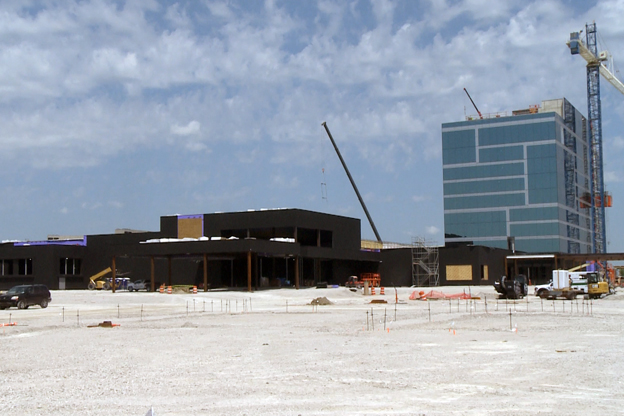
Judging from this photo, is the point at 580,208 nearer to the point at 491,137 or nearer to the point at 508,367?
the point at 491,137

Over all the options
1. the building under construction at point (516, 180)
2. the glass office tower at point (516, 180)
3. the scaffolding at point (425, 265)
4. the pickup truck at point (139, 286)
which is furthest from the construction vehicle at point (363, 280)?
the glass office tower at point (516, 180)

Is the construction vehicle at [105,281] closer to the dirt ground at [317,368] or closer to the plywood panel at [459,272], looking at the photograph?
the plywood panel at [459,272]

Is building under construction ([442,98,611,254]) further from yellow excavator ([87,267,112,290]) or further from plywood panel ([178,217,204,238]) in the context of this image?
yellow excavator ([87,267,112,290])

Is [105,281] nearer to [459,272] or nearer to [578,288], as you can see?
[459,272]

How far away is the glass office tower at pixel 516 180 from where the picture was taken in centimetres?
13291

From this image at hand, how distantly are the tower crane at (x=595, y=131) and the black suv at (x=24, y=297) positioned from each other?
4793 inches

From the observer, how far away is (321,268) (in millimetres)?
92375

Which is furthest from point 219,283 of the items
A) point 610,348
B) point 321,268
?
point 610,348

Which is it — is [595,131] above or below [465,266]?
above

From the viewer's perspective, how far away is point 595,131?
148000 millimetres

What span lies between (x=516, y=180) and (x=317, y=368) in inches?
4903

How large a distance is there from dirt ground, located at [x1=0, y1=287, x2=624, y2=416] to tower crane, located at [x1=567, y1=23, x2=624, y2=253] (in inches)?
4868

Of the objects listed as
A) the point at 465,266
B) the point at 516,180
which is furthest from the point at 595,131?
the point at 465,266

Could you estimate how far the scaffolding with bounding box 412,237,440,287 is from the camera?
90.0 metres
